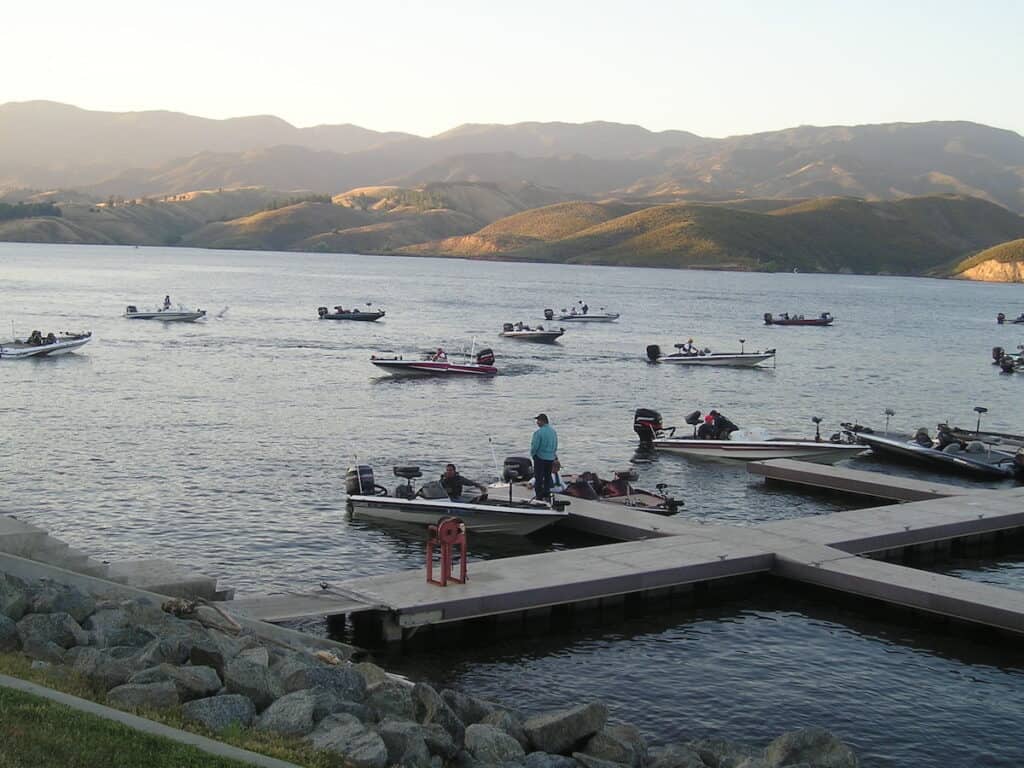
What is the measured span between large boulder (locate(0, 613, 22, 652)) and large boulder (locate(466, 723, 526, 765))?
5.45 m

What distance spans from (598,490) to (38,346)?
43512 mm

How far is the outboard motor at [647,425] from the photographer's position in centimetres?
4216

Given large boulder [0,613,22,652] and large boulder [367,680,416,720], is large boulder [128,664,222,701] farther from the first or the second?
large boulder [0,613,22,652]

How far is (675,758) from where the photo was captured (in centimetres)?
1416

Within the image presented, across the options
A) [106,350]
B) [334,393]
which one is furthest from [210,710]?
[106,350]

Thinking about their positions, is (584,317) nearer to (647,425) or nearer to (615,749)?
(647,425)

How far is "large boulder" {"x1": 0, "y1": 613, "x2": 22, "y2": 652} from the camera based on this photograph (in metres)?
14.4

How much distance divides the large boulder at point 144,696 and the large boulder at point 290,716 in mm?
945

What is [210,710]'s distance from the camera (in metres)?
12.5

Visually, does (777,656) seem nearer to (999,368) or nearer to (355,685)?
(355,685)

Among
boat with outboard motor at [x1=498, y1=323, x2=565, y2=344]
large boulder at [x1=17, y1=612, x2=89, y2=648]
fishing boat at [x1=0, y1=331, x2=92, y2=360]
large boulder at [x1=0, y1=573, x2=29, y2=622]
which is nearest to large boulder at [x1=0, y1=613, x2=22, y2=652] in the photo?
large boulder at [x1=17, y1=612, x2=89, y2=648]


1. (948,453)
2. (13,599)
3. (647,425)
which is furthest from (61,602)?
(948,453)

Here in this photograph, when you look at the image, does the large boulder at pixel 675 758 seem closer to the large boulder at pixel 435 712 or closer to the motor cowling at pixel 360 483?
the large boulder at pixel 435 712

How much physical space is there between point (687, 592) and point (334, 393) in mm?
34769
